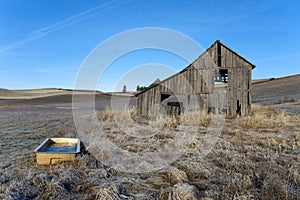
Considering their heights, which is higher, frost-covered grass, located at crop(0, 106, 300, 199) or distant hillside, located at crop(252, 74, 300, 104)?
distant hillside, located at crop(252, 74, 300, 104)

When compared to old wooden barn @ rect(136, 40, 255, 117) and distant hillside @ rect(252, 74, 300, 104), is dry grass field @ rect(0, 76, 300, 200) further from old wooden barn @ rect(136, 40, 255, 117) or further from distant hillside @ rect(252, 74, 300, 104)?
distant hillside @ rect(252, 74, 300, 104)

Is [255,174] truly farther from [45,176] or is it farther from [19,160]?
Answer: [19,160]

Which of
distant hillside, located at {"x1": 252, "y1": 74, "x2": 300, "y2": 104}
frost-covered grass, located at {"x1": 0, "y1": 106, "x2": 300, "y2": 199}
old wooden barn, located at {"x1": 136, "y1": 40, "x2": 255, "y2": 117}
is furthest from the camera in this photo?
distant hillside, located at {"x1": 252, "y1": 74, "x2": 300, "y2": 104}

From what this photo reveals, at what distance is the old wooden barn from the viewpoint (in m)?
15.8

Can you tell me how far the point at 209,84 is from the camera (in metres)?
15.9

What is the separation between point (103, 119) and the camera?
567 inches

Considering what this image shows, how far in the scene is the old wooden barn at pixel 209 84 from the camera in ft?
51.9

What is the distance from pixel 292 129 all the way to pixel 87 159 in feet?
33.5

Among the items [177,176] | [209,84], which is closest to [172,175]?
[177,176]

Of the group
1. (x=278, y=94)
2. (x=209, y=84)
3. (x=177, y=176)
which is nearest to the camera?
(x=177, y=176)

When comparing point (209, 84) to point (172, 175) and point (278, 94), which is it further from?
point (278, 94)


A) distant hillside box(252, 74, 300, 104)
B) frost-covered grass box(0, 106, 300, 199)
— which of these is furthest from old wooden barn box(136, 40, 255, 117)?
distant hillside box(252, 74, 300, 104)

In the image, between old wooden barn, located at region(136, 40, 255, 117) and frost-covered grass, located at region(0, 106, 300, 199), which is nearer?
frost-covered grass, located at region(0, 106, 300, 199)

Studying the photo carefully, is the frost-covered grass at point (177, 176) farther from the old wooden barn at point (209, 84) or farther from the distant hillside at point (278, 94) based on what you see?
the distant hillside at point (278, 94)
